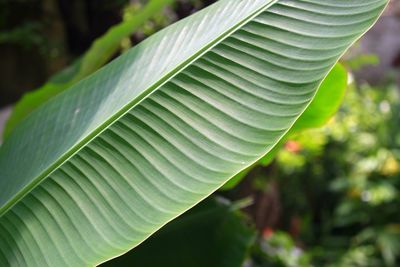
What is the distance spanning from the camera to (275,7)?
653mm

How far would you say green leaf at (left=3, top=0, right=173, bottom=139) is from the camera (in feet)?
3.23

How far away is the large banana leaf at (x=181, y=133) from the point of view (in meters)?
0.63

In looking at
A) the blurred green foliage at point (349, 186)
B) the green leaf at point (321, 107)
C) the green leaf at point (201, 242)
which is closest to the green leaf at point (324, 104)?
the green leaf at point (321, 107)

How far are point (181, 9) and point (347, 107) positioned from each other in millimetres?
1757

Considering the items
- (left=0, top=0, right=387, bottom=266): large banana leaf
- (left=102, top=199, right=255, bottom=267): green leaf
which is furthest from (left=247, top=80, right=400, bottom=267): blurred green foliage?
(left=0, top=0, right=387, bottom=266): large banana leaf

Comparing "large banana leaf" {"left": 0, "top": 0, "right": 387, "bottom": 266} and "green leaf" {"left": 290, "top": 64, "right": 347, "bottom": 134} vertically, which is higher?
"green leaf" {"left": 290, "top": 64, "right": 347, "bottom": 134}

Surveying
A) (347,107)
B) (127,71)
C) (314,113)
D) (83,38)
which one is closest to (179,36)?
(127,71)

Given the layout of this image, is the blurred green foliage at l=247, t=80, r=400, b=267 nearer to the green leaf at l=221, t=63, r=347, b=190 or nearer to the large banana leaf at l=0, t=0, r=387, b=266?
the green leaf at l=221, t=63, r=347, b=190

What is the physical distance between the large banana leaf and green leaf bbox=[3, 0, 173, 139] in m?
0.32

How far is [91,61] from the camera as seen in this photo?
1057mm

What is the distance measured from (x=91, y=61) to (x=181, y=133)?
45 cm

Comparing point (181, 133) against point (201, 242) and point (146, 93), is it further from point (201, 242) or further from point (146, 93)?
point (201, 242)

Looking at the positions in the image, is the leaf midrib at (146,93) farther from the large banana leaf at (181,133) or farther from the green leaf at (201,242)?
the green leaf at (201,242)

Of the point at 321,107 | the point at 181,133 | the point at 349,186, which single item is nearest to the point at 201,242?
the point at 321,107
